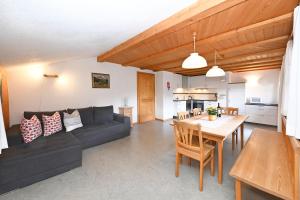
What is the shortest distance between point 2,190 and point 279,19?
13.9 feet

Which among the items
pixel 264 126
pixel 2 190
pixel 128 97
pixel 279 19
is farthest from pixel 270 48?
pixel 2 190

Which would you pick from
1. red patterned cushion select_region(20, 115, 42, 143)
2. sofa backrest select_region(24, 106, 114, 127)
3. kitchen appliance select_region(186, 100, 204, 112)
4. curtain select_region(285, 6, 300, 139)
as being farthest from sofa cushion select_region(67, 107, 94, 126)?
kitchen appliance select_region(186, 100, 204, 112)

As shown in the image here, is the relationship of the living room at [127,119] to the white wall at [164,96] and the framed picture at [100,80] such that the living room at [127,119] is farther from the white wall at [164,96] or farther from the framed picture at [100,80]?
the white wall at [164,96]

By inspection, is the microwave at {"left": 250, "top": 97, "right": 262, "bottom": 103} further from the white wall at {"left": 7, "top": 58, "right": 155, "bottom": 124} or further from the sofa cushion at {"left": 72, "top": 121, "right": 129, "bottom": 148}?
the sofa cushion at {"left": 72, "top": 121, "right": 129, "bottom": 148}

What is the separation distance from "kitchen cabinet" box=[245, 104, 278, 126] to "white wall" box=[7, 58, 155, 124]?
4839mm

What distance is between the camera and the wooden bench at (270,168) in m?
1.08

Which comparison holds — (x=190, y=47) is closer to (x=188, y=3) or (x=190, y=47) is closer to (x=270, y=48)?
(x=188, y=3)

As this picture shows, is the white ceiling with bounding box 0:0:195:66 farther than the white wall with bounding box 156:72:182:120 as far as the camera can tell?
No

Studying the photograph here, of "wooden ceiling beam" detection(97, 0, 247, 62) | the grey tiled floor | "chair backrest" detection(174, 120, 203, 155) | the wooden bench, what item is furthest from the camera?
"chair backrest" detection(174, 120, 203, 155)

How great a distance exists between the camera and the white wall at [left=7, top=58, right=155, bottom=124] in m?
3.05

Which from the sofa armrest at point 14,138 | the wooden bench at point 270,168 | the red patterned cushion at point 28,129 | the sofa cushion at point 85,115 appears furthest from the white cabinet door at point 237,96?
the sofa armrest at point 14,138

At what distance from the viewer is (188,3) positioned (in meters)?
1.63

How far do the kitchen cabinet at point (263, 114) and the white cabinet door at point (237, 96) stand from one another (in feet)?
0.84

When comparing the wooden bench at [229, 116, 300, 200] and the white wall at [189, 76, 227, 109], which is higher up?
the white wall at [189, 76, 227, 109]
